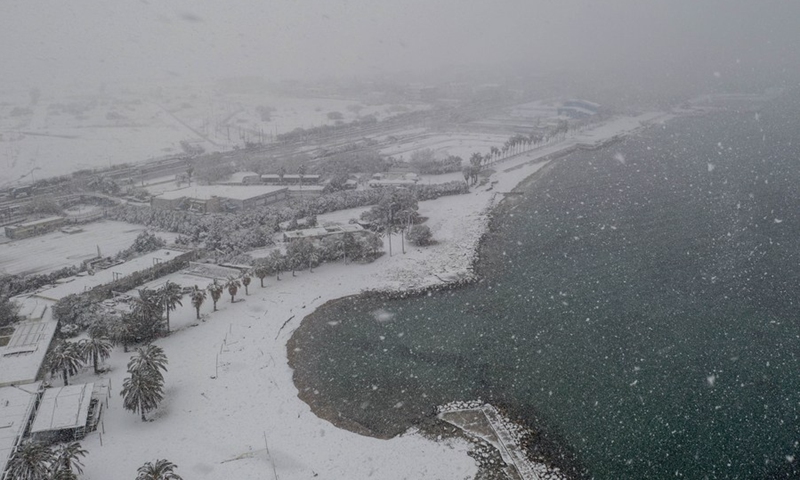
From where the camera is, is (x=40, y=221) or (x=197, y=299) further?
(x=40, y=221)

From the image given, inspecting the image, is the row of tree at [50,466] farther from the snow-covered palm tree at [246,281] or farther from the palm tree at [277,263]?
the palm tree at [277,263]

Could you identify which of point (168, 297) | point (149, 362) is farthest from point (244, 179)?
point (149, 362)

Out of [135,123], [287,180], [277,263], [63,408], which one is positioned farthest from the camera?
[135,123]

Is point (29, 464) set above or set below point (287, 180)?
below

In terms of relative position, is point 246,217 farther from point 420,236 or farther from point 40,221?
point 40,221

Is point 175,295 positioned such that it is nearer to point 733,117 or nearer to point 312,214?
point 312,214

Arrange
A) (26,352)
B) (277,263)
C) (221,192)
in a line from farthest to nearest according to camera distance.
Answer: (221,192) < (277,263) < (26,352)
